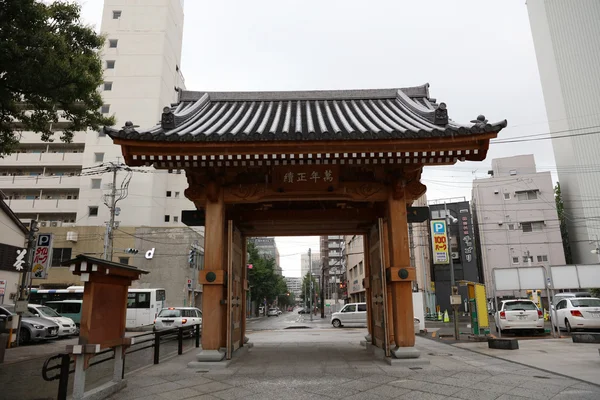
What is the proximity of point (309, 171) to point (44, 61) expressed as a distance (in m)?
6.98

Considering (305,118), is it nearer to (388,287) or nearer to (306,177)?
(306,177)

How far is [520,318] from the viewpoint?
1548 centimetres

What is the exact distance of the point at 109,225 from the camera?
2733 cm

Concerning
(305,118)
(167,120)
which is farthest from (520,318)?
(167,120)

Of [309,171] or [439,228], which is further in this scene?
[439,228]

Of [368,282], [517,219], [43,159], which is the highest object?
[43,159]

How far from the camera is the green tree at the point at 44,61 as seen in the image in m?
9.06

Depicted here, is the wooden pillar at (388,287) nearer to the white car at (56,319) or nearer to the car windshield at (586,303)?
the car windshield at (586,303)

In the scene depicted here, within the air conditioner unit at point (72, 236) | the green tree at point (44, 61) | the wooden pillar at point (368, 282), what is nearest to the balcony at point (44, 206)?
the air conditioner unit at point (72, 236)

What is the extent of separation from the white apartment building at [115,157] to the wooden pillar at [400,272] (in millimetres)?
32330

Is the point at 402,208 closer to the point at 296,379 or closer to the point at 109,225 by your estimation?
the point at 296,379

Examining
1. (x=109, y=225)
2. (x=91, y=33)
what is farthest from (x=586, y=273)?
(x=109, y=225)

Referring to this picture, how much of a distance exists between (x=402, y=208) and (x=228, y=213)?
15.4 ft

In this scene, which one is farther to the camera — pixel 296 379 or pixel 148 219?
pixel 148 219
